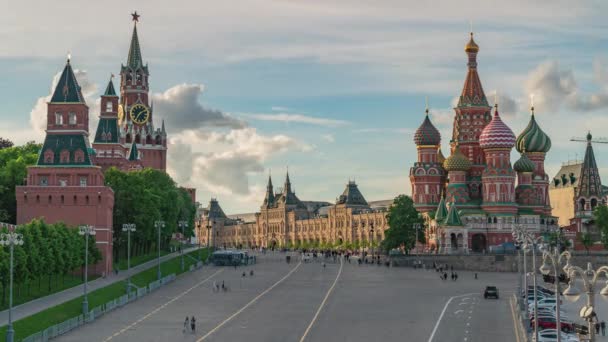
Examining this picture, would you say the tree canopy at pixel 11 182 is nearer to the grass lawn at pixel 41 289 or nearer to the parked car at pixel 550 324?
the grass lawn at pixel 41 289

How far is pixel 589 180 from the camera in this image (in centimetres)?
18675

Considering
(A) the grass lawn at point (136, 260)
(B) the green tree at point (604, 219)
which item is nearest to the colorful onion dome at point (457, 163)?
(B) the green tree at point (604, 219)

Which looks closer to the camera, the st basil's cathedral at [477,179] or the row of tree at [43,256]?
the row of tree at [43,256]

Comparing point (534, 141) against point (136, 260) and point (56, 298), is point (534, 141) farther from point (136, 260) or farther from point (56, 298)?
point (56, 298)

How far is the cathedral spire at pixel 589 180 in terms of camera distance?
607ft

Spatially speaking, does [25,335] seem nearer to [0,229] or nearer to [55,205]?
[0,229]

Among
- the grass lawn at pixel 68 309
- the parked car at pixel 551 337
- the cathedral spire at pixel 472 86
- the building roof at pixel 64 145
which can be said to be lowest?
the parked car at pixel 551 337

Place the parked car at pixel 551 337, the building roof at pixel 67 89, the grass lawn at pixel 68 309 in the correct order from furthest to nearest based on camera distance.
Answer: the building roof at pixel 67 89
the grass lawn at pixel 68 309
the parked car at pixel 551 337

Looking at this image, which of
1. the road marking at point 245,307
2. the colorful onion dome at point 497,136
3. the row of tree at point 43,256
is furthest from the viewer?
the colorful onion dome at point 497,136

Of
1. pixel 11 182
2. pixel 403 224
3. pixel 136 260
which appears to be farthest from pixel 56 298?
pixel 403 224

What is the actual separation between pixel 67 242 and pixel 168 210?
1988 inches

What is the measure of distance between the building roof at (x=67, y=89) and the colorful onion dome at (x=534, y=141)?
83453mm

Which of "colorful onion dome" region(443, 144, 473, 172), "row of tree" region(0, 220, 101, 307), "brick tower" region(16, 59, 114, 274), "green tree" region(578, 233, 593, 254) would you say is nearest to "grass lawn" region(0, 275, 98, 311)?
"row of tree" region(0, 220, 101, 307)

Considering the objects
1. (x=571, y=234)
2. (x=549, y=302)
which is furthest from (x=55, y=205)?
(x=571, y=234)
